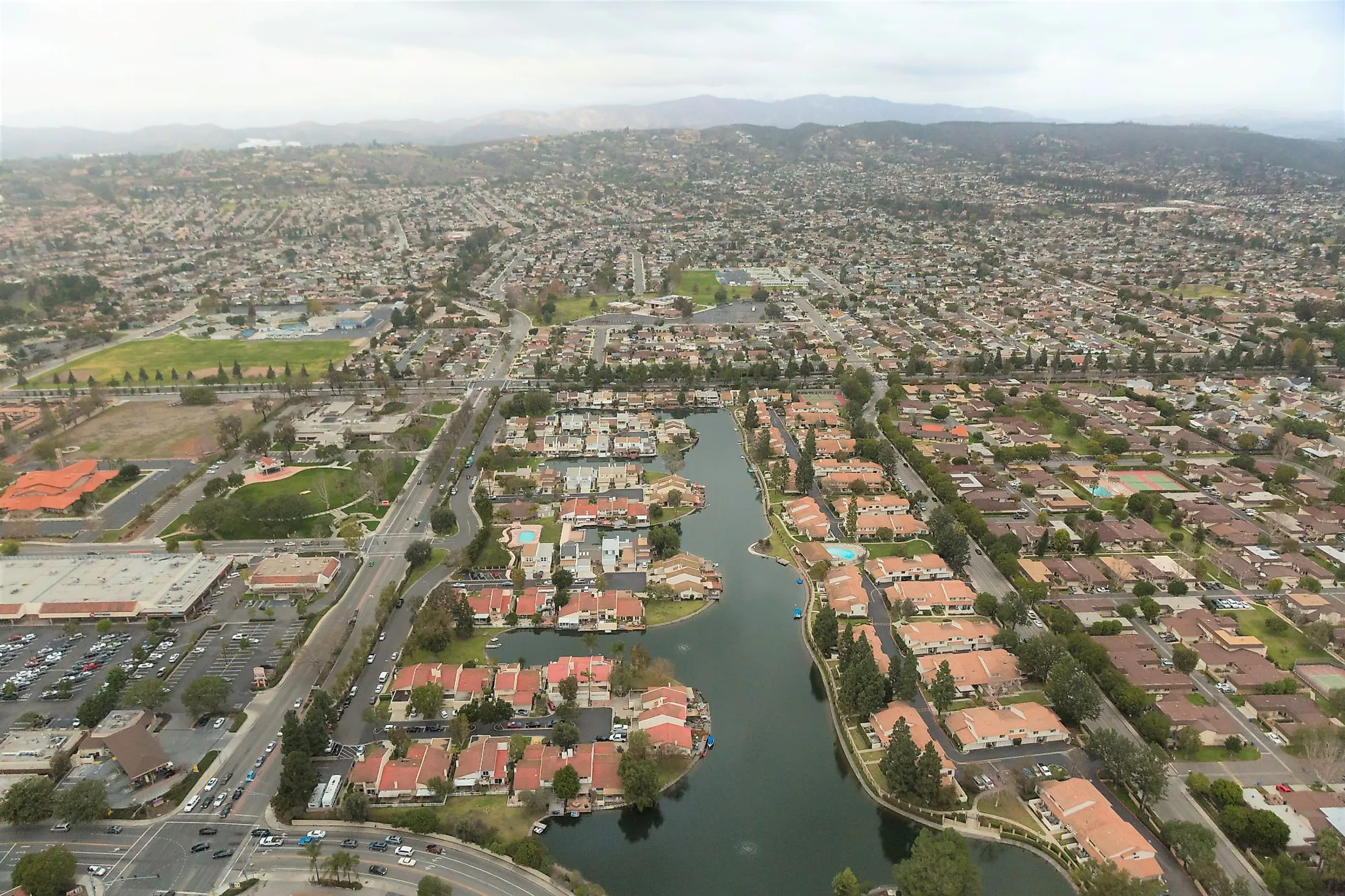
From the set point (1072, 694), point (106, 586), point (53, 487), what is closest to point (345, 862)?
point (106, 586)

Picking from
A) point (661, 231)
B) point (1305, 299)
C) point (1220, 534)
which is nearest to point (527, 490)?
point (1220, 534)

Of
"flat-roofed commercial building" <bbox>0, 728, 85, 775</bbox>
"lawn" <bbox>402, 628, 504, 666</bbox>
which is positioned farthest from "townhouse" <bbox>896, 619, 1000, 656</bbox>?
"flat-roofed commercial building" <bbox>0, 728, 85, 775</bbox>

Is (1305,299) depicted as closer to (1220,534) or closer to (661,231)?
(1220,534)

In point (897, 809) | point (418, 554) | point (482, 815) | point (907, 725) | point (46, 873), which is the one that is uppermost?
point (418, 554)

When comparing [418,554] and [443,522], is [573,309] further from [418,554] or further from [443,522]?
[418,554]

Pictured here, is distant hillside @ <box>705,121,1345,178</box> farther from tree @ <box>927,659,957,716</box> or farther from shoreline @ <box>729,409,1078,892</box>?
tree @ <box>927,659,957,716</box>

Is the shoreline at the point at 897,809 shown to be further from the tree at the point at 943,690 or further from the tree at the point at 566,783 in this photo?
the tree at the point at 566,783

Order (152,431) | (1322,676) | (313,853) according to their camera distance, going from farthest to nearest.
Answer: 1. (152,431)
2. (1322,676)
3. (313,853)
